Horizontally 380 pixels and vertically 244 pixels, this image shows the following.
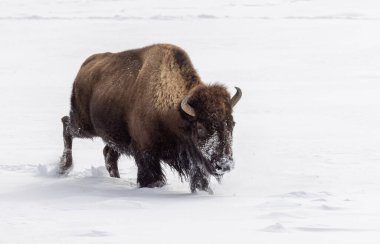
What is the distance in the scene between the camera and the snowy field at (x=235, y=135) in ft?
16.8

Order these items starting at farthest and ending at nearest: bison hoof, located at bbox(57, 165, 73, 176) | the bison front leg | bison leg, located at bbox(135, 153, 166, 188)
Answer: bison hoof, located at bbox(57, 165, 73, 176) < bison leg, located at bbox(135, 153, 166, 188) < the bison front leg

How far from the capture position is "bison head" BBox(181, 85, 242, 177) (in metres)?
6.57

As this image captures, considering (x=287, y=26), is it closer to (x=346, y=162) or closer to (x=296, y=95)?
(x=296, y=95)

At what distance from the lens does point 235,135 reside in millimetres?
12008

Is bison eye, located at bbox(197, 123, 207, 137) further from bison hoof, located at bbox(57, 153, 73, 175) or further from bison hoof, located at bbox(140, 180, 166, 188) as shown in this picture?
bison hoof, located at bbox(57, 153, 73, 175)

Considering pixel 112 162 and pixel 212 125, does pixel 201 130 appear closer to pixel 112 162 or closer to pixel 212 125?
pixel 212 125

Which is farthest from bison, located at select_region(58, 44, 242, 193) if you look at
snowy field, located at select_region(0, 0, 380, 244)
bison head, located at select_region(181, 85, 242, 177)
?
snowy field, located at select_region(0, 0, 380, 244)

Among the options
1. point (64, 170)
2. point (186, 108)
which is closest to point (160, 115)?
point (186, 108)

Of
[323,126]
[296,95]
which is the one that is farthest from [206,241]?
[296,95]

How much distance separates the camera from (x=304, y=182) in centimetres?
764

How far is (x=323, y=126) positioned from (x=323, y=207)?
23.0 feet

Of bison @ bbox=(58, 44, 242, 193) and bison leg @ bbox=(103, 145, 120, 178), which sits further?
bison leg @ bbox=(103, 145, 120, 178)

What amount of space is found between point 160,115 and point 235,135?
15.8 feet

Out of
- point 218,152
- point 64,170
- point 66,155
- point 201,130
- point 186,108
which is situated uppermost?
point 186,108
